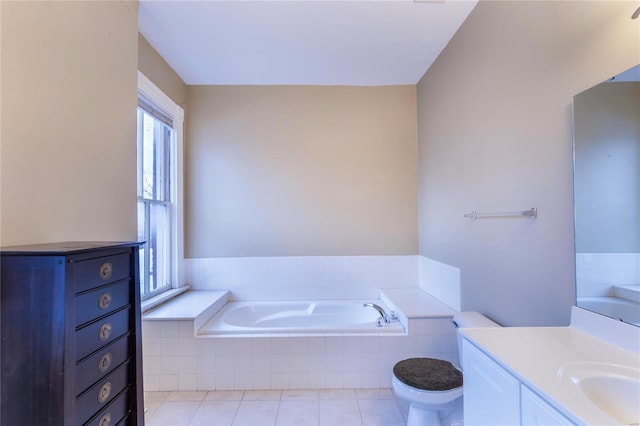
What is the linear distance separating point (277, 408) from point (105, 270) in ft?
5.36

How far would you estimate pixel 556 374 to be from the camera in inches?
33.3

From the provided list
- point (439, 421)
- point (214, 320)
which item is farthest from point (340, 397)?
point (214, 320)

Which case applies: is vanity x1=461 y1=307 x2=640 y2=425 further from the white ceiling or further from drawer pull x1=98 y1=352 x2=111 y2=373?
the white ceiling

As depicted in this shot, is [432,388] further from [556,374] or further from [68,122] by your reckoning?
[68,122]

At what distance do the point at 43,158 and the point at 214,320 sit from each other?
1.81 metres

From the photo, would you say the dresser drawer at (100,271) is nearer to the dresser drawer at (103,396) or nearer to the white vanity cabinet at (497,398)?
the dresser drawer at (103,396)

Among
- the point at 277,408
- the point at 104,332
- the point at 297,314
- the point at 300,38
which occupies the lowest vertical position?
the point at 277,408

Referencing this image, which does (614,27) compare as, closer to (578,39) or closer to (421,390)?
(578,39)

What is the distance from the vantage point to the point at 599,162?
3.65 feet

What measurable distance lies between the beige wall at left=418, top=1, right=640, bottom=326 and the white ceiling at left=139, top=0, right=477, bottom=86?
29cm

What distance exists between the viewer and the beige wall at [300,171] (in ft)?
10.3

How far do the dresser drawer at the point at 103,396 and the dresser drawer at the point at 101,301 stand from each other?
228 mm

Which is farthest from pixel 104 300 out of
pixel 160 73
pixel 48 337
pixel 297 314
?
pixel 160 73

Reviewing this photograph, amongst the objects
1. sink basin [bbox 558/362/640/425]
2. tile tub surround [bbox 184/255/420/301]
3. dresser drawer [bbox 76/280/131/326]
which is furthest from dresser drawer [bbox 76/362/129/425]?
tile tub surround [bbox 184/255/420/301]
